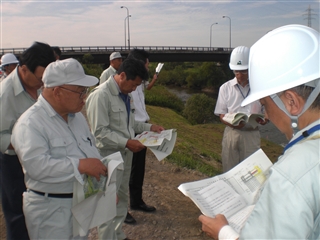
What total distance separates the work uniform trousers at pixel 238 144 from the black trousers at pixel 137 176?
3.73 ft

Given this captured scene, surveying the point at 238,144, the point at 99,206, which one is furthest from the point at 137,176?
the point at 99,206

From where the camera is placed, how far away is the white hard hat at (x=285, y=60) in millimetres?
1205

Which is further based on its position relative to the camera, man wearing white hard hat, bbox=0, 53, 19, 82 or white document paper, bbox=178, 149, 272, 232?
man wearing white hard hat, bbox=0, 53, 19, 82

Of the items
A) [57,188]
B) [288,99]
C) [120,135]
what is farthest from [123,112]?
[288,99]

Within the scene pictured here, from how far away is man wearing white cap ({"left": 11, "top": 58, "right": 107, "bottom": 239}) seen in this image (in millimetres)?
2045

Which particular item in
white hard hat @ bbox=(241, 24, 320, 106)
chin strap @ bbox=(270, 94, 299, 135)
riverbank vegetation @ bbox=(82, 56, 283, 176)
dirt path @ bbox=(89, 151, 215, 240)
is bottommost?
riverbank vegetation @ bbox=(82, 56, 283, 176)

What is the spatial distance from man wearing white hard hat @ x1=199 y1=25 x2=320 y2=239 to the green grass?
15.6 ft

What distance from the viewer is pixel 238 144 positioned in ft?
13.1

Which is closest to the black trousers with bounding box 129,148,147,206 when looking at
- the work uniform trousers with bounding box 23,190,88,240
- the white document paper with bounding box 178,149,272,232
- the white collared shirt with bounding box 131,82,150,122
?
the white collared shirt with bounding box 131,82,150,122

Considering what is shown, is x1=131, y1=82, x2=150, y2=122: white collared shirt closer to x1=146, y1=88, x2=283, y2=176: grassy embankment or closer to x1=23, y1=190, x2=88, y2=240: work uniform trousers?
x1=146, y1=88, x2=283, y2=176: grassy embankment

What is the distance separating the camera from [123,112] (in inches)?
128

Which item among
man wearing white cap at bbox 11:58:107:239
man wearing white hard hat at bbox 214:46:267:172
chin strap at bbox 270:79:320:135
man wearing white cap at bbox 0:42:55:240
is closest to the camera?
chin strap at bbox 270:79:320:135

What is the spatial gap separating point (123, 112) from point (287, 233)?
7.94ft

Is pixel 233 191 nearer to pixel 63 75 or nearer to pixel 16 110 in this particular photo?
pixel 63 75
